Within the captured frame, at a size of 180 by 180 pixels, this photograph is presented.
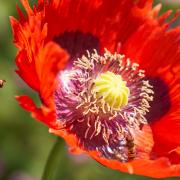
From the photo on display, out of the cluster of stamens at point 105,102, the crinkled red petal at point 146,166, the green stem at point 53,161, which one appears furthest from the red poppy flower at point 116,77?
the crinkled red petal at point 146,166

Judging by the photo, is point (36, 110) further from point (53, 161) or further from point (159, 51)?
point (159, 51)

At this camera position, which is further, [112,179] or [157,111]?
[112,179]

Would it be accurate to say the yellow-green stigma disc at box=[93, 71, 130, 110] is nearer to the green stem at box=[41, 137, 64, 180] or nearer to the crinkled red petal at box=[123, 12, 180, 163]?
the crinkled red petal at box=[123, 12, 180, 163]

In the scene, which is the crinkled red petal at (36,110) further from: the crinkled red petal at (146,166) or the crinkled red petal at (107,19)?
the crinkled red petal at (107,19)

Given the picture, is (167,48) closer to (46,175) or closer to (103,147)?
(103,147)

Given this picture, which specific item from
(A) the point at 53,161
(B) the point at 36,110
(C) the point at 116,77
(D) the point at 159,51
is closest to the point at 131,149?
(C) the point at 116,77

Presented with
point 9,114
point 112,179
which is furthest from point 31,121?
point 112,179

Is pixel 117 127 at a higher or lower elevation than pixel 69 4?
lower

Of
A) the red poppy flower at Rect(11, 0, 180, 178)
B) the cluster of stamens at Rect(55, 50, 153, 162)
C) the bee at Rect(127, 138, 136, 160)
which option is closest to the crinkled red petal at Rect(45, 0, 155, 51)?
the red poppy flower at Rect(11, 0, 180, 178)
